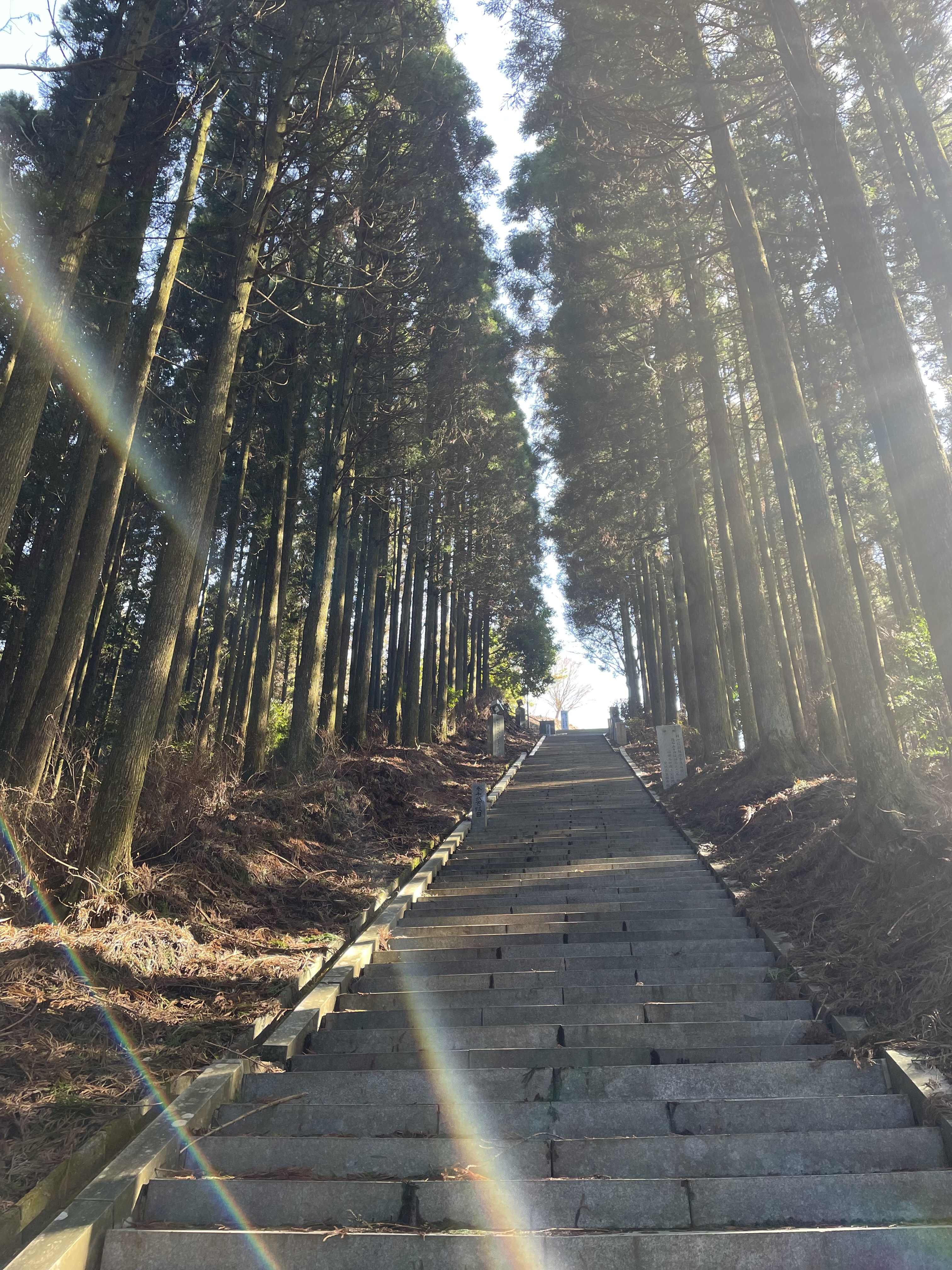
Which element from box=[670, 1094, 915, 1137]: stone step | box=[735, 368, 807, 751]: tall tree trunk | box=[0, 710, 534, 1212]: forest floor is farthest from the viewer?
box=[735, 368, 807, 751]: tall tree trunk

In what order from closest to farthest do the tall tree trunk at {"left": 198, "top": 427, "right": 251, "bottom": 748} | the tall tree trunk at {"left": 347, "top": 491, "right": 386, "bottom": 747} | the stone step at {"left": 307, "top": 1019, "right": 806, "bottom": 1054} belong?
the stone step at {"left": 307, "top": 1019, "right": 806, "bottom": 1054}
the tall tree trunk at {"left": 198, "top": 427, "right": 251, "bottom": 748}
the tall tree trunk at {"left": 347, "top": 491, "right": 386, "bottom": 747}

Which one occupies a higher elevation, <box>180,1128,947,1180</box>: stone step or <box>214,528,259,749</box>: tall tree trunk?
<box>214,528,259,749</box>: tall tree trunk

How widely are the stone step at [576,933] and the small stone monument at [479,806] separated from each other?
510cm

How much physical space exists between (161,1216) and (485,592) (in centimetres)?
2773

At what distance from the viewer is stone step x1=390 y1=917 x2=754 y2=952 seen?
6.38 meters

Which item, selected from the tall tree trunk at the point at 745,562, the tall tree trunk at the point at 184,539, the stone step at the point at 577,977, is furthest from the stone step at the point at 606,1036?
the tall tree trunk at the point at 745,562

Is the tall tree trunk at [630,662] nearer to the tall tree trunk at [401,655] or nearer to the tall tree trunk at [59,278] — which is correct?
the tall tree trunk at [401,655]

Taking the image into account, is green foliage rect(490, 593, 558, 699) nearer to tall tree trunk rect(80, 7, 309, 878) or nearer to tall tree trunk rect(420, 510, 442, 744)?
tall tree trunk rect(420, 510, 442, 744)

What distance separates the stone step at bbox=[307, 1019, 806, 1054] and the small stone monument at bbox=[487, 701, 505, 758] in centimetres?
1883

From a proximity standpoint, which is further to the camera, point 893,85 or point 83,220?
point 893,85

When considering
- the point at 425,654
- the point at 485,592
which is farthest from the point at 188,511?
the point at 485,592

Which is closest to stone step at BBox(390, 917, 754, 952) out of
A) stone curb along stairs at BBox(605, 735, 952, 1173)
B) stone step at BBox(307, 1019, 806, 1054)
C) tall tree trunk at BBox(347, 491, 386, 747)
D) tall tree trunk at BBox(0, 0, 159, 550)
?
stone curb along stairs at BBox(605, 735, 952, 1173)

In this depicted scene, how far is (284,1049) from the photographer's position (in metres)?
4.45

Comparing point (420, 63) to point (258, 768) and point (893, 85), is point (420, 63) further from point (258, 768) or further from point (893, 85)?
point (258, 768)
